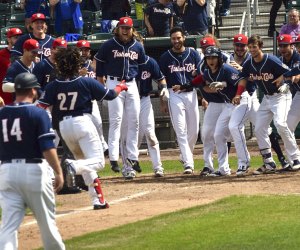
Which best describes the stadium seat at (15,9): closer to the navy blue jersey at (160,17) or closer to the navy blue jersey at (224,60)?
the navy blue jersey at (160,17)

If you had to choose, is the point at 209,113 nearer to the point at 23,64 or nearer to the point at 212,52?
the point at 212,52

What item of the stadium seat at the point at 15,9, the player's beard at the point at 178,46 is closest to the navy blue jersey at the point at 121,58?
the player's beard at the point at 178,46

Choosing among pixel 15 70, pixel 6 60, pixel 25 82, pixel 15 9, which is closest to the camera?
pixel 25 82

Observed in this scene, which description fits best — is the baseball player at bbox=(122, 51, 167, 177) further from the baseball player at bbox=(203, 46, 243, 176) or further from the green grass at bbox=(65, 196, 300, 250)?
the green grass at bbox=(65, 196, 300, 250)

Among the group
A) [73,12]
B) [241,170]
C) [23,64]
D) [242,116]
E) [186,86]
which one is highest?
[23,64]

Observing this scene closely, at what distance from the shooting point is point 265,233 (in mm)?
10578

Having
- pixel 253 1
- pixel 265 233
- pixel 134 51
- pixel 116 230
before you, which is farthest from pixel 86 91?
pixel 253 1

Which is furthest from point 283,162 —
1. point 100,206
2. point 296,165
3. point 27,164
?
point 27,164

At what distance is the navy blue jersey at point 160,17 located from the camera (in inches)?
831

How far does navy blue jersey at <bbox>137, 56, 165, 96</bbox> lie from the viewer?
1581cm

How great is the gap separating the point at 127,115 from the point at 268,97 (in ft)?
6.79

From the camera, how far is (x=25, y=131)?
8898mm

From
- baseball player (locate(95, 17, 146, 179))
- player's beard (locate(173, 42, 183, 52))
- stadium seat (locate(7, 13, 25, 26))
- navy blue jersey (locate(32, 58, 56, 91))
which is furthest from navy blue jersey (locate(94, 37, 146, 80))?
stadium seat (locate(7, 13, 25, 26))

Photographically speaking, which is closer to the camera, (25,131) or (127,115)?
(25,131)
